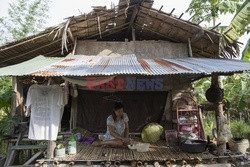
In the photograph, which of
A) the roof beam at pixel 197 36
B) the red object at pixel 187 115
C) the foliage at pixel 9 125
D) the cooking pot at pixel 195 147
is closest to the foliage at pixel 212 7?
the roof beam at pixel 197 36

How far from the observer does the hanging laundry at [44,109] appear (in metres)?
4.55

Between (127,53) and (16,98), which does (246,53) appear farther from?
(16,98)

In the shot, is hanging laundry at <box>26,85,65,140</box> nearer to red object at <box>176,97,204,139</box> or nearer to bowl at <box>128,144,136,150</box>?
bowl at <box>128,144,136,150</box>

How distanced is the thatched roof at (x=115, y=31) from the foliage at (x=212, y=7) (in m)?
2.25

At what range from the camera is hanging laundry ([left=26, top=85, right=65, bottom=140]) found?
14.9ft

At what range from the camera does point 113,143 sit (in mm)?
5387

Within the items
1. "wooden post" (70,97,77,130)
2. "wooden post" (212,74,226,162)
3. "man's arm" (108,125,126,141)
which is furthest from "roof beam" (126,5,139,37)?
"man's arm" (108,125,126,141)

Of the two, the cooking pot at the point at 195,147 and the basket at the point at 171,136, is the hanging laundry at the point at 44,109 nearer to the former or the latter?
the cooking pot at the point at 195,147

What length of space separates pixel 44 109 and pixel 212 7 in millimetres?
8839

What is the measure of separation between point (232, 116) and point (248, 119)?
1.36 meters

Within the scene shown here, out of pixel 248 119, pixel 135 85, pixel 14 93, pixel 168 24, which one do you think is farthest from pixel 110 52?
pixel 248 119

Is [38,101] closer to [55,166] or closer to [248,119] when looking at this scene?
[55,166]

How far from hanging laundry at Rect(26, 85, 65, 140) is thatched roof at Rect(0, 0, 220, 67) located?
1.29 m

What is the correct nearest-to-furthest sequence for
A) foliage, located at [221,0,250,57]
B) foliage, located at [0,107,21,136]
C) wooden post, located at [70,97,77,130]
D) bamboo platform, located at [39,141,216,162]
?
1. bamboo platform, located at [39,141,216,162]
2. foliage, located at [0,107,21,136]
3. foliage, located at [221,0,250,57]
4. wooden post, located at [70,97,77,130]
